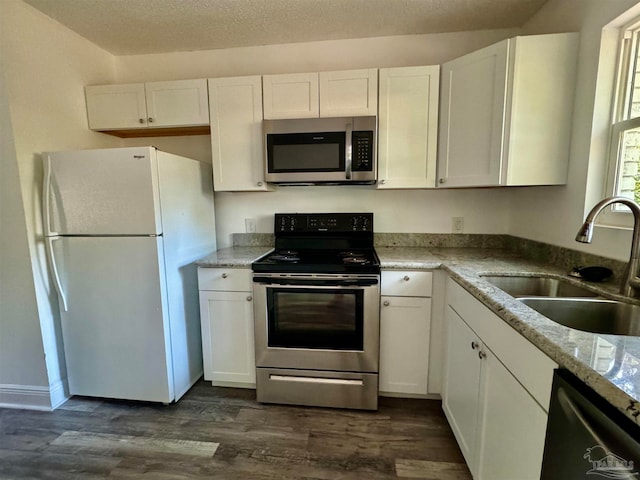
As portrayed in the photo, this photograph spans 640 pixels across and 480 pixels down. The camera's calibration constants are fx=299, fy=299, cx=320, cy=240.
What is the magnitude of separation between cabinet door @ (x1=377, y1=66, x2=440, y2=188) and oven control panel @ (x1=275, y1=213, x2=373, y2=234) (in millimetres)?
349

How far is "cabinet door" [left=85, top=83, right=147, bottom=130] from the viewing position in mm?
2229

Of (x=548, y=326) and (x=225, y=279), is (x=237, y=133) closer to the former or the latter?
(x=225, y=279)

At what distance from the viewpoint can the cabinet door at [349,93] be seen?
201 centimetres

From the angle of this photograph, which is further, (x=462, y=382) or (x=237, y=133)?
(x=237, y=133)

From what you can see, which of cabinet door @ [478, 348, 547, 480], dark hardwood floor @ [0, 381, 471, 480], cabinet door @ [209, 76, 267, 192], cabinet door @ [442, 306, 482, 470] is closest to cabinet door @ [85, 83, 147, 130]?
cabinet door @ [209, 76, 267, 192]

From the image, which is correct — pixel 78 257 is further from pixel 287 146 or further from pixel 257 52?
pixel 257 52

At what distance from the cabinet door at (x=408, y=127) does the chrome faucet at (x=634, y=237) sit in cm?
104

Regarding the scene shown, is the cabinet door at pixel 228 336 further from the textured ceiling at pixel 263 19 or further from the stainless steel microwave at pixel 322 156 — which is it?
the textured ceiling at pixel 263 19

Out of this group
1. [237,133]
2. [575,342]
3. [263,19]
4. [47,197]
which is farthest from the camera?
[237,133]

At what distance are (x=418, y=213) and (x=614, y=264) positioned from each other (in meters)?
1.23

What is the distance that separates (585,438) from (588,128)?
1.55 meters

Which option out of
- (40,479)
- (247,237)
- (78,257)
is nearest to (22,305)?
(78,257)

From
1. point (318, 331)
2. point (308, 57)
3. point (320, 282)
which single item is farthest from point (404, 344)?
point (308, 57)

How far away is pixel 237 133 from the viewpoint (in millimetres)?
2174
